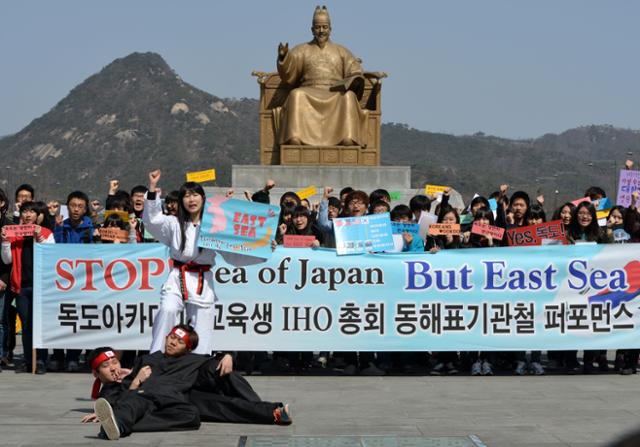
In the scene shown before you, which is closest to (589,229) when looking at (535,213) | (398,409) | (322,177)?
(535,213)

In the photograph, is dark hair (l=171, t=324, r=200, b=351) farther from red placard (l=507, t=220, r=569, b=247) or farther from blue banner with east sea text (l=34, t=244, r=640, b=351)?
red placard (l=507, t=220, r=569, b=247)

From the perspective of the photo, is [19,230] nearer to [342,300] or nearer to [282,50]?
[342,300]

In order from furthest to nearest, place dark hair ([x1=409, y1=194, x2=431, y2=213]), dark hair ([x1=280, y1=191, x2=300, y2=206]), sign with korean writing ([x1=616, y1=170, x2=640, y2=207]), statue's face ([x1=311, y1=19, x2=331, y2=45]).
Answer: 1. statue's face ([x1=311, y1=19, x2=331, y2=45])
2. sign with korean writing ([x1=616, y1=170, x2=640, y2=207])
3. dark hair ([x1=280, y1=191, x2=300, y2=206])
4. dark hair ([x1=409, y1=194, x2=431, y2=213])

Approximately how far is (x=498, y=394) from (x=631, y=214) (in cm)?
325

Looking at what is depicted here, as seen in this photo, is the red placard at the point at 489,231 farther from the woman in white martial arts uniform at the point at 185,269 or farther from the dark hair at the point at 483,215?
the woman in white martial arts uniform at the point at 185,269

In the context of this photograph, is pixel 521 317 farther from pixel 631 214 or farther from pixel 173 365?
pixel 173 365

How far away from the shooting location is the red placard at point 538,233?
1101 centimetres

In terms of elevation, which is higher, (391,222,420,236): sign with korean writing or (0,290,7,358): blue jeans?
(391,222,420,236): sign with korean writing

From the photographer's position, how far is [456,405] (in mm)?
8812

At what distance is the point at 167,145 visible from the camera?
14988cm

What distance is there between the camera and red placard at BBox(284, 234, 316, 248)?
35.2 ft

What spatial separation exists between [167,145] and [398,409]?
143 meters

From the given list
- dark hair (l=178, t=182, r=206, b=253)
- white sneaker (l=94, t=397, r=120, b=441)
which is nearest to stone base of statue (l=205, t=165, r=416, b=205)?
dark hair (l=178, t=182, r=206, b=253)

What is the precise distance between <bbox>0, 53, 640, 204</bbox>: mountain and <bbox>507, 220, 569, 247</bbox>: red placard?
106m
